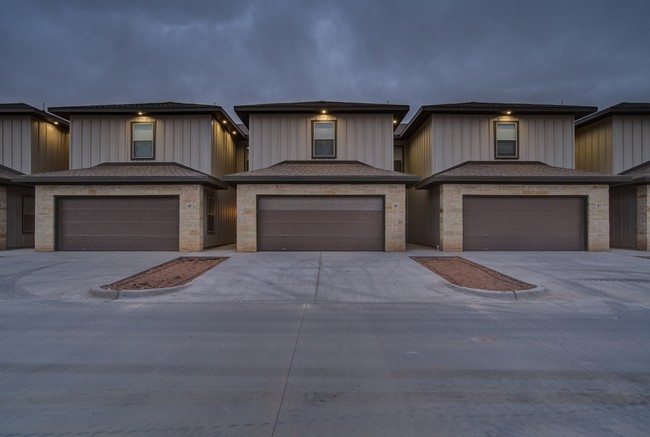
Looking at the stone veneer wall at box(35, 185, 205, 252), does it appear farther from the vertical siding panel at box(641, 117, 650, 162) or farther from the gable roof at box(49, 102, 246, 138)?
the vertical siding panel at box(641, 117, 650, 162)

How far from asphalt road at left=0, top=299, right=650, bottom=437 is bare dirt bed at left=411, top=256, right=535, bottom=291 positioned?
1913 mm

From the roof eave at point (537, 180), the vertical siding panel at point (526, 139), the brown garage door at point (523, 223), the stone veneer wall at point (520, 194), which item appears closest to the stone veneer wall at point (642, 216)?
the roof eave at point (537, 180)

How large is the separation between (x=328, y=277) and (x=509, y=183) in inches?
393

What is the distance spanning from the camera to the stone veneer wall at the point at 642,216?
16109 millimetres

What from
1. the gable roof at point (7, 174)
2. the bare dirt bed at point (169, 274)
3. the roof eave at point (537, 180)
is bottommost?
the bare dirt bed at point (169, 274)

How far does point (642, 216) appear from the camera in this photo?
16359 mm

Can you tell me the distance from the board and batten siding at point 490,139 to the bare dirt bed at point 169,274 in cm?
1138

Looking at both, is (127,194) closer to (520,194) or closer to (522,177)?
(522,177)

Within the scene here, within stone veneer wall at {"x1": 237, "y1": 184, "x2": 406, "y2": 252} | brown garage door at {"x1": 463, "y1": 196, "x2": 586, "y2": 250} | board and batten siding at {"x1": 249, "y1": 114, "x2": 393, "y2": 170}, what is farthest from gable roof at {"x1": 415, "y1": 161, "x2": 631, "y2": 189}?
board and batten siding at {"x1": 249, "y1": 114, "x2": 393, "y2": 170}

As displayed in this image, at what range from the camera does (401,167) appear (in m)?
23.2

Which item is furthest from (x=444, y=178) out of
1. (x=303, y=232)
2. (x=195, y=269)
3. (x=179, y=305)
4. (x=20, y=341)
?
(x=20, y=341)

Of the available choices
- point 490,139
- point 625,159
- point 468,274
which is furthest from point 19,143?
point 625,159

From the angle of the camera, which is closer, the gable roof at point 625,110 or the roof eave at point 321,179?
the roof eave at point 321,179

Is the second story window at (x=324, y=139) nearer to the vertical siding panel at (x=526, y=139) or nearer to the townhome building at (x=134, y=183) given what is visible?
the townhome building at (x=134, y=183)
